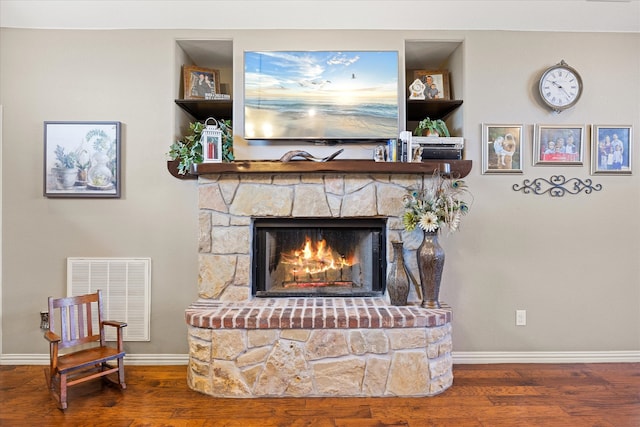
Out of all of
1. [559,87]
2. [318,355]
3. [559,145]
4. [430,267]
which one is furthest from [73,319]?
[559,87]

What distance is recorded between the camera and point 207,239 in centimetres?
274

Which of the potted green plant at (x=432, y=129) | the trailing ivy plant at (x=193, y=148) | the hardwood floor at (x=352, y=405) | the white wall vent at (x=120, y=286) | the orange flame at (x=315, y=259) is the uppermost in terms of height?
the potted green plant at (x=432, y=129)

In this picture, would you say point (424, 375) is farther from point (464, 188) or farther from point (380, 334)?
point (464, 188)

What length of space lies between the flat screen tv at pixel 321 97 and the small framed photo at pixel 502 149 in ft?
2.38

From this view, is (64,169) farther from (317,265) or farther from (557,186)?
(557,186)

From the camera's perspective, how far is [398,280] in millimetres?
2619

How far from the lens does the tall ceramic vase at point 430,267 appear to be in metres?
2.57

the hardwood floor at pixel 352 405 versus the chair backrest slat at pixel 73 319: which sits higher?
the chair backrest slat at pixel 73 319

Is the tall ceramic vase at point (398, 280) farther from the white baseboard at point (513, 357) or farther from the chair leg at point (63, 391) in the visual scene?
the chair leg at point (63, 391)

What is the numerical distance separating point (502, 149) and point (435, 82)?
75 cm

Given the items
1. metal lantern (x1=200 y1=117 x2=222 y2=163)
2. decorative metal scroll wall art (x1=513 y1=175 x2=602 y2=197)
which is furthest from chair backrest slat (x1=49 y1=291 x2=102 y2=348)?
decorative metal scroll wall art (x1=513 y1=175 x2=602 y2=197)

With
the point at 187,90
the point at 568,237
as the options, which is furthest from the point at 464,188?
the point at 187,90

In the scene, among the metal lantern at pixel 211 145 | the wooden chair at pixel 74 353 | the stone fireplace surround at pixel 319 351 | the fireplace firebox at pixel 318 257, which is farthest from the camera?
the fireplace firebox at pixel 318 257

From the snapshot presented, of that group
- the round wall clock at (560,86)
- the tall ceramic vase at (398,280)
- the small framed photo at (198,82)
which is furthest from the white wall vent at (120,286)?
the round wall clock at (560,86)
